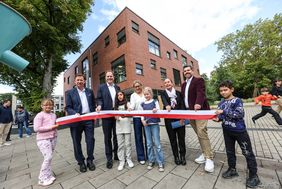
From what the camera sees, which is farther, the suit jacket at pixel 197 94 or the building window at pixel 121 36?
the building window at pixel 121 36

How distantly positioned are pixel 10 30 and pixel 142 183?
9.01 feet

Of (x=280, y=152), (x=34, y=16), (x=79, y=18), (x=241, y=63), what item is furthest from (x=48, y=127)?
(x=241, y=63)

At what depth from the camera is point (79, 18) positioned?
15648mm

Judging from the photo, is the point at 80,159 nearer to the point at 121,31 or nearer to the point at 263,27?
the point at 121,31

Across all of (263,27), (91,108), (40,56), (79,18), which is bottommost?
(91,108)

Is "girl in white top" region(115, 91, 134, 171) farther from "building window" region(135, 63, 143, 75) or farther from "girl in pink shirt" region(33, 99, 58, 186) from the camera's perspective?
"building window" region(135, 63, 143, 75)

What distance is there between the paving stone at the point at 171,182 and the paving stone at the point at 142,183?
0.11 meters

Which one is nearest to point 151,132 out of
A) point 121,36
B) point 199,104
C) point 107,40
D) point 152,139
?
point 152,139

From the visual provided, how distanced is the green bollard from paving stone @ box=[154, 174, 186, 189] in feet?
8.39

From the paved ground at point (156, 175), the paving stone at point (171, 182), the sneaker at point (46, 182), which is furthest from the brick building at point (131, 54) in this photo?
the paving stone at point (171, 182)

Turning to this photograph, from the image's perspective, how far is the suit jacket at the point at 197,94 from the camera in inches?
123

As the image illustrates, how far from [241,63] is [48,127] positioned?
4225 cm

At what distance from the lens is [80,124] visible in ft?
11.5

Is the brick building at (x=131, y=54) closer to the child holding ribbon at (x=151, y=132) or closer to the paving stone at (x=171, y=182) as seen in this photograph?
the child holding ribbon at (x=151, y=132)
